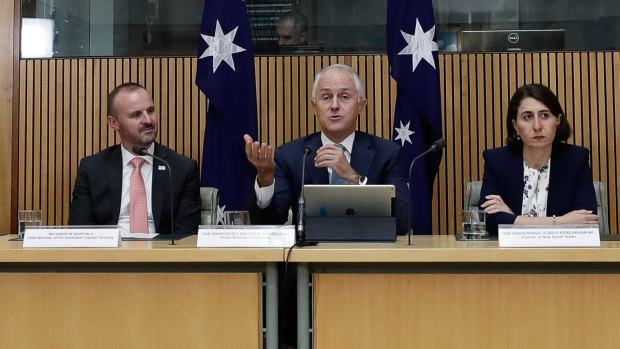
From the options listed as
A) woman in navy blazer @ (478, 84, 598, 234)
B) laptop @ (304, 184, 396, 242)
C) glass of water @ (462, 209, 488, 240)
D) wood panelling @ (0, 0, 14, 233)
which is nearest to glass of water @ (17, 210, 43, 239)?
laptop @ (304, 184, 396, 242)

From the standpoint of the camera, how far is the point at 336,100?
10.2 ft

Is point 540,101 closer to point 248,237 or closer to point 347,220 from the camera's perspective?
point 347,220

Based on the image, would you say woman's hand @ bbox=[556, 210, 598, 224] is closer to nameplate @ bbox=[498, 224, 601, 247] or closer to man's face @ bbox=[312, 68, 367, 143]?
nameplate @ bbox=[498, 224, 601, 247]

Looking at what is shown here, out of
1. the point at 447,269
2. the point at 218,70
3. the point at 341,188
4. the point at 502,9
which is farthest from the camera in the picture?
the point at 502,9

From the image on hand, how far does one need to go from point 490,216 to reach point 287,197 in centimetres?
93

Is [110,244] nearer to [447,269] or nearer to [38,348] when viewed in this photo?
[38,348]

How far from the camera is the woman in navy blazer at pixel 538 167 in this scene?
296 cm

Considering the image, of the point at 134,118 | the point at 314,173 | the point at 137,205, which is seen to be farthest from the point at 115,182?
the point at 314,173

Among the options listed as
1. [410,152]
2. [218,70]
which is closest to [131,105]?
[218,70]

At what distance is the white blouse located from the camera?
9.87 ft

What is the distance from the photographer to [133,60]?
15.8 feet

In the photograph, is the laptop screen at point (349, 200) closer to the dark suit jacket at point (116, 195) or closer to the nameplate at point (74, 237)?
the nameplate at point (74, 237)

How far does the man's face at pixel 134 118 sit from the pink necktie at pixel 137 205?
19cm

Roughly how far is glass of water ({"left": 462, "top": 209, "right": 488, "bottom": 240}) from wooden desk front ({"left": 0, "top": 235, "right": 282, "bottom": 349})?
0.87m
